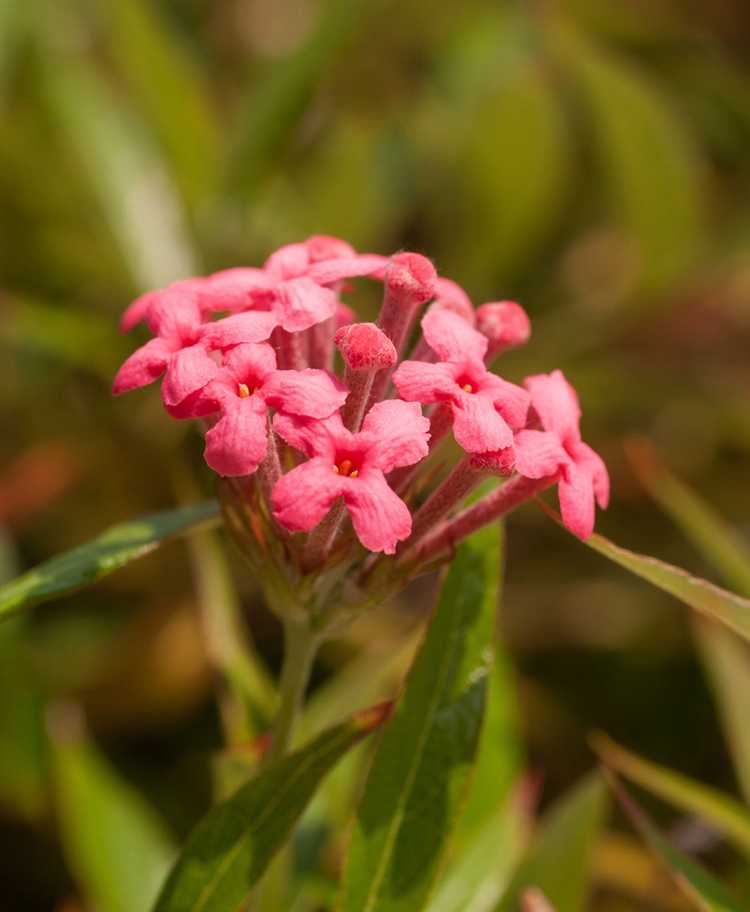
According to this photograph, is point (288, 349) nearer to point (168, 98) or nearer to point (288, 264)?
point (288, 264)

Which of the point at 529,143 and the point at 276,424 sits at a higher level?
the point at 276,424

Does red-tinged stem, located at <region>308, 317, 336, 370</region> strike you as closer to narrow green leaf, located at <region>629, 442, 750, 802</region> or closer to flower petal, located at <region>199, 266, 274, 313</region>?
flower petal, located at <region>199, 266, 274, 313</region>

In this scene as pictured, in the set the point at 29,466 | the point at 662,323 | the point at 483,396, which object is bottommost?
the point at 662,323

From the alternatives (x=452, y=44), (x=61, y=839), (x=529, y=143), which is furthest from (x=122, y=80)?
(x=61, y=839)

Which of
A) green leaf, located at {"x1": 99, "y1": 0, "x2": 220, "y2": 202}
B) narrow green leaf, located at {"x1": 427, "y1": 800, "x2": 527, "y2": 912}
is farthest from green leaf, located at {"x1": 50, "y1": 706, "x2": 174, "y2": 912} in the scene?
green leaf, located at {"x1": 99, "y1": 0, "x2": 220, "y2": 202}

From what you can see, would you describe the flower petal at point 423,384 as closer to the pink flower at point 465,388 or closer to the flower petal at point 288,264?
the pink flower at point 465,388

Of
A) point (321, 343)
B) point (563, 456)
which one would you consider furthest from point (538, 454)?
point (321, 343)

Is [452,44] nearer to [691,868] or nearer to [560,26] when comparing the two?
[560,26]
